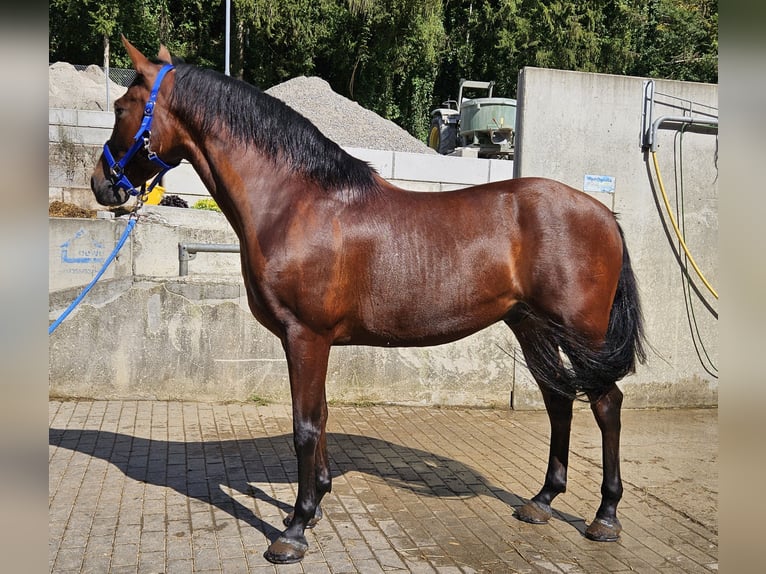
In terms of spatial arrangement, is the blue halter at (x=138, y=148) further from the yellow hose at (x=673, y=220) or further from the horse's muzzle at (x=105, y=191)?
the yellow hose at (x=673, y=220)

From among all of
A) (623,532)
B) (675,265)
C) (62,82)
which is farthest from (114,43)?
(623,532)

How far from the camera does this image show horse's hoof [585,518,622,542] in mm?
3676

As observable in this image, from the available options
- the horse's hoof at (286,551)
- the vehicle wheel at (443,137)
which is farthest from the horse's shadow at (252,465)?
the vehicle wheel at (443,137)

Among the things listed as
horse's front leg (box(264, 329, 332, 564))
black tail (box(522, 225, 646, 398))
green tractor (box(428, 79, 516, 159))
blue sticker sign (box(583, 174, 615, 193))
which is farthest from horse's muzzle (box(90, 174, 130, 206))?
green tractor (box(428, 79, 516, 159))

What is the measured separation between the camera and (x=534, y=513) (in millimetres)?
3936

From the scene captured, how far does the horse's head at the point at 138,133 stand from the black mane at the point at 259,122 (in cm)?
9

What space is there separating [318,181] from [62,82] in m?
19.5

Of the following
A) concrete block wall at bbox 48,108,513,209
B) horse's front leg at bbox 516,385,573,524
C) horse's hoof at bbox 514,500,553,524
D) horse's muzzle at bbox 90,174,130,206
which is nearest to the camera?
horse's muzzle at bbox 90,174,130,206

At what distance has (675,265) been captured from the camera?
22.4 ft


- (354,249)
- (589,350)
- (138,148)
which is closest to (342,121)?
(138,148)

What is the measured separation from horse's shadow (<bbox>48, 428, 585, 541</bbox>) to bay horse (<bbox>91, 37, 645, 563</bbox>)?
68 centimetres

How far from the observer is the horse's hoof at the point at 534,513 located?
12.9ft

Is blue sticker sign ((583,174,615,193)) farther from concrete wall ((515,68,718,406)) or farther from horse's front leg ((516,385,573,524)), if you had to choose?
horse's front leg ((516,385,573,524))
